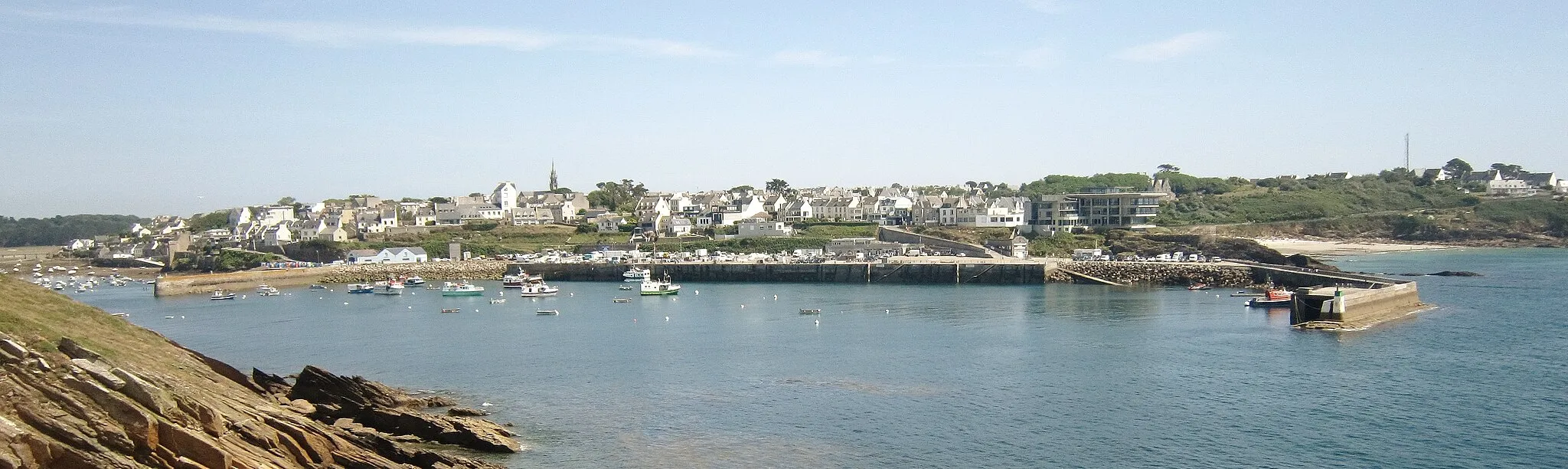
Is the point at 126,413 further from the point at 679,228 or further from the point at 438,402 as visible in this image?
the point at 679,228

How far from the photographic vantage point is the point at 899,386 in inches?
1163

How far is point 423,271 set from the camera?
254 ft

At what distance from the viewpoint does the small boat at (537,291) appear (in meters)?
62.3

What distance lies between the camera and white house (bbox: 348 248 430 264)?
8300 centimetres

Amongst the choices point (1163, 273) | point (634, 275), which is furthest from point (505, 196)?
point (1163, 273)

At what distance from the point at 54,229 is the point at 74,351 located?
523 ft

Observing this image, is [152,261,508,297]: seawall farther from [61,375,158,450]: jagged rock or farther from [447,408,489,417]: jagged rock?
[61,375,158,450]: jagged rock

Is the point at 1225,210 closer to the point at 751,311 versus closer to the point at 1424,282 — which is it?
the point at 1424,282

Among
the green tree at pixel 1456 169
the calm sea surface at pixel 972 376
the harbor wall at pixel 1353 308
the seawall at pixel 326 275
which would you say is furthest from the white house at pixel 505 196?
the green tree at pixel 1456 169

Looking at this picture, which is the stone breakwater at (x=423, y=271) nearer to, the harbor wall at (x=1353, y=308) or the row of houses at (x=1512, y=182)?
the harbor wall at (x=1353, y=308)

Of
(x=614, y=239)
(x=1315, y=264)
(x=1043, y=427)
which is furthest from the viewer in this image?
(x=614, y=239)

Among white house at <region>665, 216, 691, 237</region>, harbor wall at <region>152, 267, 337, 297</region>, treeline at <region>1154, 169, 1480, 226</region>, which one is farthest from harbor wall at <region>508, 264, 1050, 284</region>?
treeline at <region>1154, 169, 1480, 226</region>

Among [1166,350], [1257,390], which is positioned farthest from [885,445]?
[1166,350]

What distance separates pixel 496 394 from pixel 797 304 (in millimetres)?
26955
